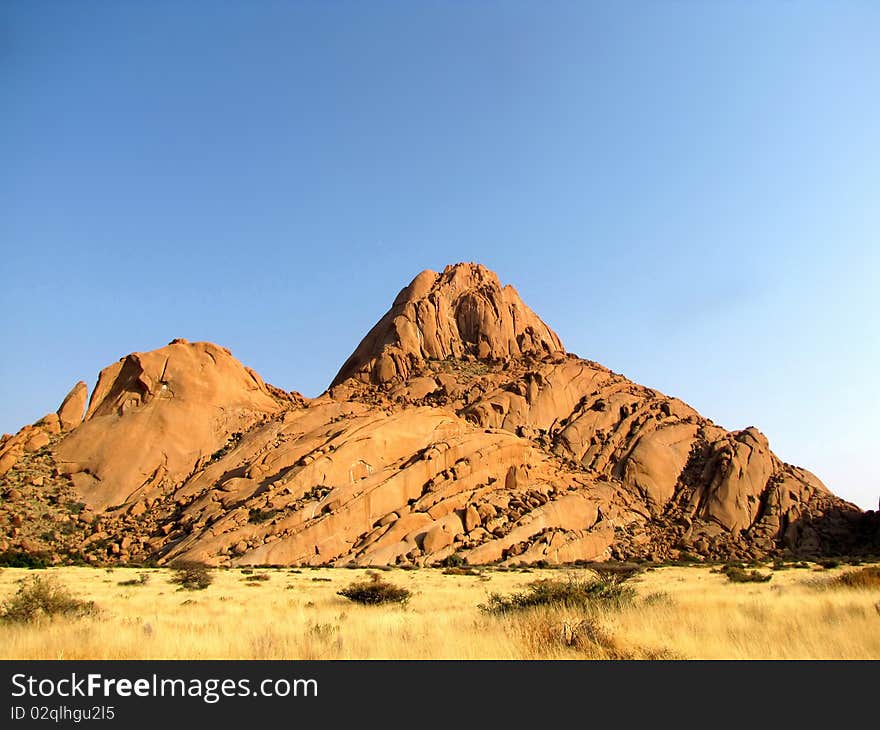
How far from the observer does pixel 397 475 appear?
5744 centimetres

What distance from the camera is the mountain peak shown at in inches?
3573

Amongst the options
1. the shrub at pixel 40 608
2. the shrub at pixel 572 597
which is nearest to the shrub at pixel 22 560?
the shrub at pixel 40 608

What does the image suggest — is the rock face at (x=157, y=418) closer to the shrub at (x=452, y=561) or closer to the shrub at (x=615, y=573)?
the shrub at (x=452, y=561)

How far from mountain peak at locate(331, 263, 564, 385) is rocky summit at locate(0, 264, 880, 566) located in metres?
3.02

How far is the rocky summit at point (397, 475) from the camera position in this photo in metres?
52.3

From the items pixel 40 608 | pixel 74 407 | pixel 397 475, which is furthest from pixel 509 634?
pixel 74 407

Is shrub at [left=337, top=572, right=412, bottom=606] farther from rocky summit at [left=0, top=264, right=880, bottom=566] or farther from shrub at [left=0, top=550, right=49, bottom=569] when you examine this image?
shrub at [left=0, top=550, right=49, bottom=569]

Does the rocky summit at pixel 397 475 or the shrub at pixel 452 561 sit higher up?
the rocky summit at pixel 397 475

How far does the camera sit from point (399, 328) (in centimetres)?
9325

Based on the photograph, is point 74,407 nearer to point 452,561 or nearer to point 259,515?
point 259,515

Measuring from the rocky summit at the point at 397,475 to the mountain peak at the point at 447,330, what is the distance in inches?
119

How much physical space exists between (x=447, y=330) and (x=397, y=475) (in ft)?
138

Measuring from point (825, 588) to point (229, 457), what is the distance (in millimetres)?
56068
